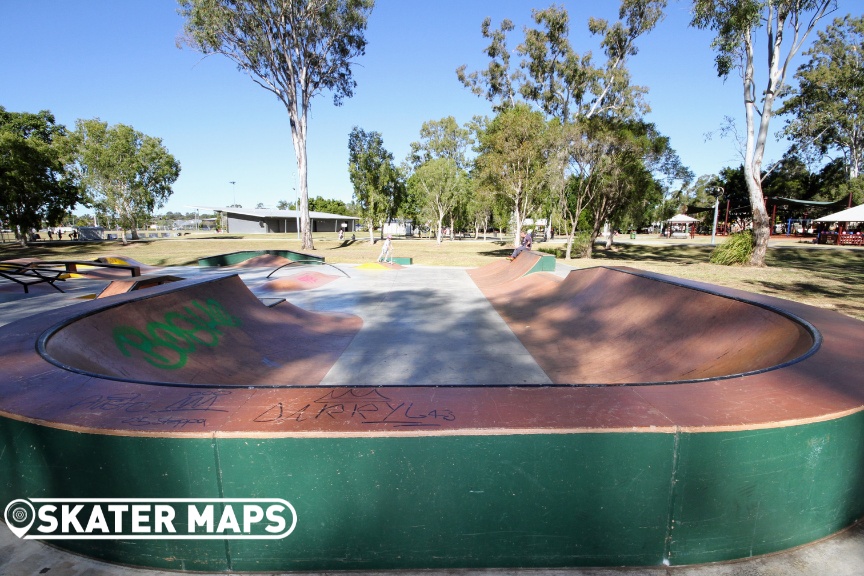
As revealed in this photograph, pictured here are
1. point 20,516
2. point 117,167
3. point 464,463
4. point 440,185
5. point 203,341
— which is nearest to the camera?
point 464,463

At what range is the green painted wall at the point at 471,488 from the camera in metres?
1.94

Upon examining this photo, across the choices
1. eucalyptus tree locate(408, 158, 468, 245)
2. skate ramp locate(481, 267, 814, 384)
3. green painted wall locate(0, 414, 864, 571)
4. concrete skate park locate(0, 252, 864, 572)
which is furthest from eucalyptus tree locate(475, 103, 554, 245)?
green painted wall locate(0, 414, 864, 571)

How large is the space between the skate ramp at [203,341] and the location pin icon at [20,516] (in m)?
0.74

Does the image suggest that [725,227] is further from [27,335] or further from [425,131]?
[27,335]

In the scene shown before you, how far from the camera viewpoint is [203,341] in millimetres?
5535

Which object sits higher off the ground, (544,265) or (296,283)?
(544,265)

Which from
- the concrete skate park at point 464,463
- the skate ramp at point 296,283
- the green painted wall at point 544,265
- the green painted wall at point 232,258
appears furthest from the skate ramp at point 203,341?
the green painted wall at point 232,258

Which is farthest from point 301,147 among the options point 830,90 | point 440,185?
point 830,90

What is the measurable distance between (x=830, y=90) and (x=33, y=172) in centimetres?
5979

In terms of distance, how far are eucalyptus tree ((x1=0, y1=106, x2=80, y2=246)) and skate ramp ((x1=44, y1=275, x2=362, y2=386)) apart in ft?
107

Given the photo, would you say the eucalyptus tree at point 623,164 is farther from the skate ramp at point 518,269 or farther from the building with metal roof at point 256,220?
the building with metal roof at point 256,220

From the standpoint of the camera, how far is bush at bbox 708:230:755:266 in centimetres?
1903

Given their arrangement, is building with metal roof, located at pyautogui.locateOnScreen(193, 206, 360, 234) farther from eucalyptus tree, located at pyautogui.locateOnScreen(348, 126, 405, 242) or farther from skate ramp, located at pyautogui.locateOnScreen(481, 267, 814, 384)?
skate ramp, located at pyautogui.locateOnScreen(481, 267, 814, 384)

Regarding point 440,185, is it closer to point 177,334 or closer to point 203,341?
point 203,341
